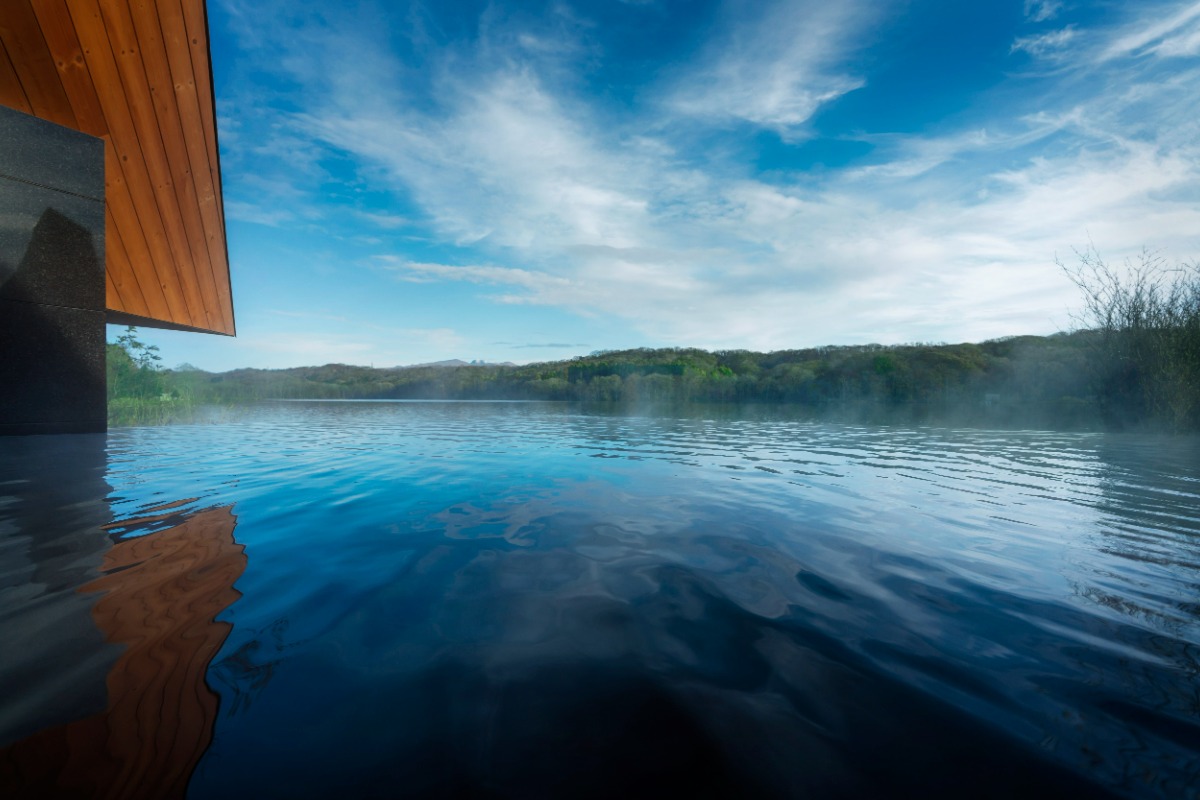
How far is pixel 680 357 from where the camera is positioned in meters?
68.8

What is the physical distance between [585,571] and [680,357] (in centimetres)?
6782

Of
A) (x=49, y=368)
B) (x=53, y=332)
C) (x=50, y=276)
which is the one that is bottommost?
(x=49, y=368)

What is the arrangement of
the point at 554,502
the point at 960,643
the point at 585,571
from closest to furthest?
the point at 960,643 < the point at 585,571 < the point at 554,502

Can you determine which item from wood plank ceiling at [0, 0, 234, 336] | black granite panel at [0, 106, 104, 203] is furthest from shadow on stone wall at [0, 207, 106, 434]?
wood plank ceiling at [0, 0, 234, 336]

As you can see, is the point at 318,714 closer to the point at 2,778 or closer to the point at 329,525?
the point at 2,778

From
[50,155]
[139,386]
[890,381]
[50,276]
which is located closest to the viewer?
[50,276]

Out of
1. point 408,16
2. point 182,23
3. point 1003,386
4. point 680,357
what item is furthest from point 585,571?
point 680,357

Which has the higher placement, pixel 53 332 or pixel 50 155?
pixel 50 155

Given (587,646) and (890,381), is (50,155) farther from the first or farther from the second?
(890,381)

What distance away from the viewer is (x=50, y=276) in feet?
18.3

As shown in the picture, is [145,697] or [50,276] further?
[50,276]

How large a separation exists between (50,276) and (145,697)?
24.0 feet

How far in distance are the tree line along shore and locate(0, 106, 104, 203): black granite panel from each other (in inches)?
306

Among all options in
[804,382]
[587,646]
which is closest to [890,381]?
[804,382]
